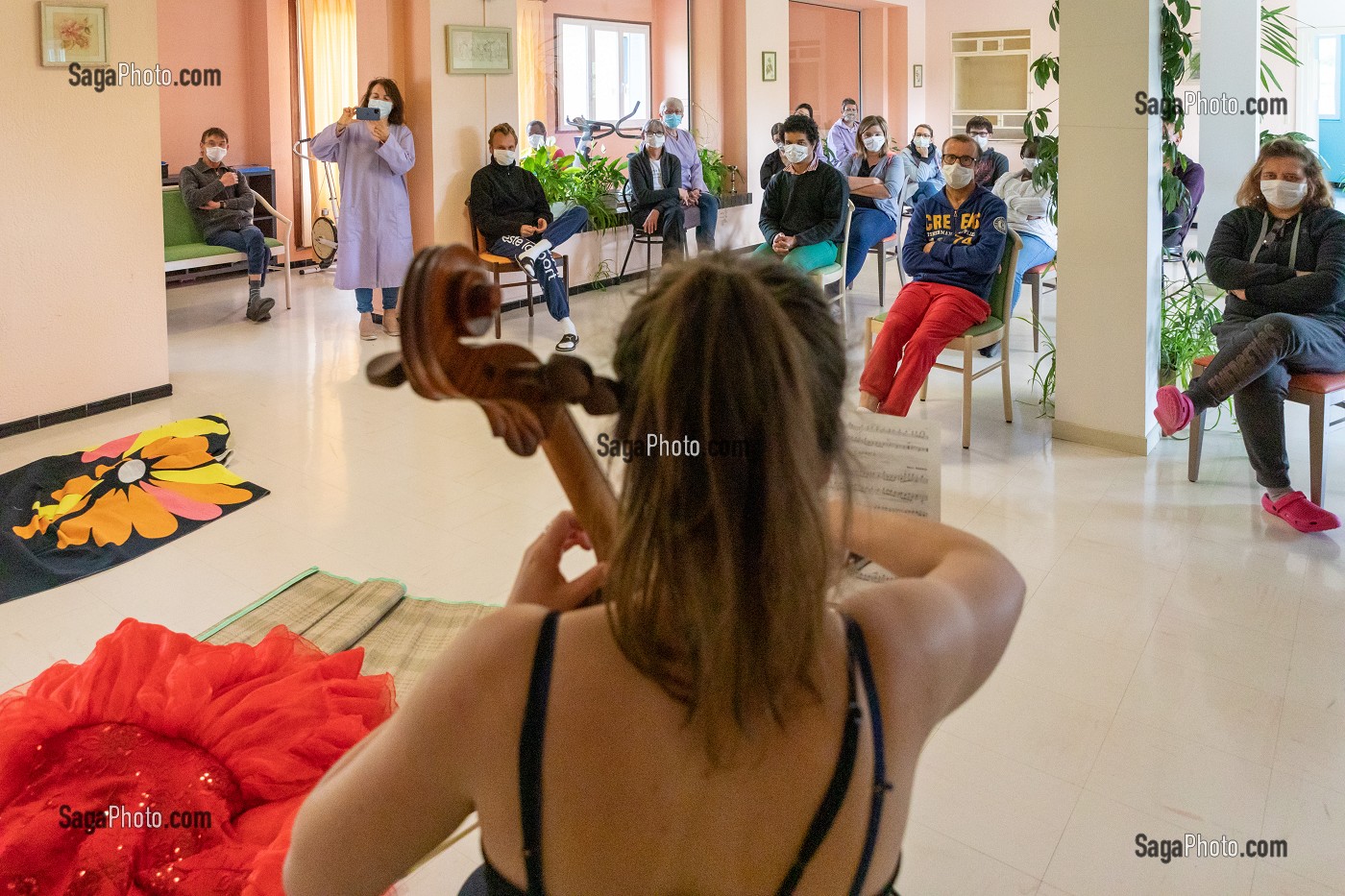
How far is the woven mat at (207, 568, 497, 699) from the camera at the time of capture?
8.85 ft

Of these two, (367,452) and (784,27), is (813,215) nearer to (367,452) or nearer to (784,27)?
(367,452)

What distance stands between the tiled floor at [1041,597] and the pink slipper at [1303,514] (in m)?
0.05

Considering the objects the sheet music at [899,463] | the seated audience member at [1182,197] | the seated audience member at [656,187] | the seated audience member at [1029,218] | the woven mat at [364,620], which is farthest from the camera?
the seated audience member at [656,187]

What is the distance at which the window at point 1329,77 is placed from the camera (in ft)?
35.8

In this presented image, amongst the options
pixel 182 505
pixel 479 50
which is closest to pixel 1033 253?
pixel 479 50

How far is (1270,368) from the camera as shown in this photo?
372 centimetres

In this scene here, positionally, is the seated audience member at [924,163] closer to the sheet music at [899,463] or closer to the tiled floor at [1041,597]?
the tiled floor at [1041,597]

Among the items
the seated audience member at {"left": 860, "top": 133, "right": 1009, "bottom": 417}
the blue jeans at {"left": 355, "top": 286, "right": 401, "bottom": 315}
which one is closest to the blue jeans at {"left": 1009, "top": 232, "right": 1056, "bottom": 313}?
the seated audience member at {"left": 860, "top": 133, "right": 1009, "bottom": 417}

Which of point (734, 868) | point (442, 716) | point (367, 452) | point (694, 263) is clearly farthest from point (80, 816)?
point (367, 452)

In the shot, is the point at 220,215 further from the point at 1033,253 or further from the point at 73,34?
the point at 1033,253

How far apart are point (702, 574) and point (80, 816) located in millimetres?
1109

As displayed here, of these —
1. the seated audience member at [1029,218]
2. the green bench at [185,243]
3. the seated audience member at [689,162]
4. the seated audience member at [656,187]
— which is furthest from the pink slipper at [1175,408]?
the green bench at [185,243]

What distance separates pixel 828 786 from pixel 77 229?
508cm

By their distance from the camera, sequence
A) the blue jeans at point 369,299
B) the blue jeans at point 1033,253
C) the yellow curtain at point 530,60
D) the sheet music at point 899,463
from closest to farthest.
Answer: the sheet music at point 899,463
the blue jeans at point 1033,253
the blue jeans at point 369,299
the yellow curtain at point 530,60
